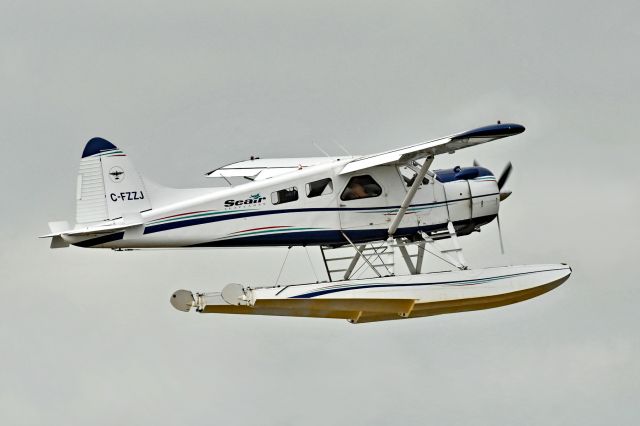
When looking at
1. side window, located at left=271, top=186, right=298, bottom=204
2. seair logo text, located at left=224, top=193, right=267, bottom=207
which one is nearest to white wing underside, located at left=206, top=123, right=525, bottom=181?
side window, located at left=271, top=186, right=298, bottom=204

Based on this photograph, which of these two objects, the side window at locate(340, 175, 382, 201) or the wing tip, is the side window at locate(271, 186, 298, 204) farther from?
the wing tip

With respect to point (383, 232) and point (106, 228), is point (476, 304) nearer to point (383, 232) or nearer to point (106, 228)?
point (383, 232)

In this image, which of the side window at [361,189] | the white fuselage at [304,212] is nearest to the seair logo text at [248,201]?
the white fuselage at [304,212]

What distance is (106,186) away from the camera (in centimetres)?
4128

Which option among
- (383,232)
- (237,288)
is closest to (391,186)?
(383,232)

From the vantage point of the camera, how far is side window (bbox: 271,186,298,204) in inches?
1666

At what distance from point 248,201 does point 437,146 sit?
389cm

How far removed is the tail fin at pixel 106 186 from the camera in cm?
4109

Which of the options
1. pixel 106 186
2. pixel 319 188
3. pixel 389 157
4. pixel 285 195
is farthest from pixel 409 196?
pixel 106 186

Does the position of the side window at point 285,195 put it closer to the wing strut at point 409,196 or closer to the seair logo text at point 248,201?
the seair logo text at point 248,201

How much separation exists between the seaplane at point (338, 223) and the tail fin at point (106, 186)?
0.02m

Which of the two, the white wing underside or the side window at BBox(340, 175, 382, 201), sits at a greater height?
the white wing underside

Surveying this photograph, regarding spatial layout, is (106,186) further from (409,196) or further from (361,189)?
(409,196)

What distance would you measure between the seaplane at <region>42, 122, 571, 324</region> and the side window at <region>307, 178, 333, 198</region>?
20mm
